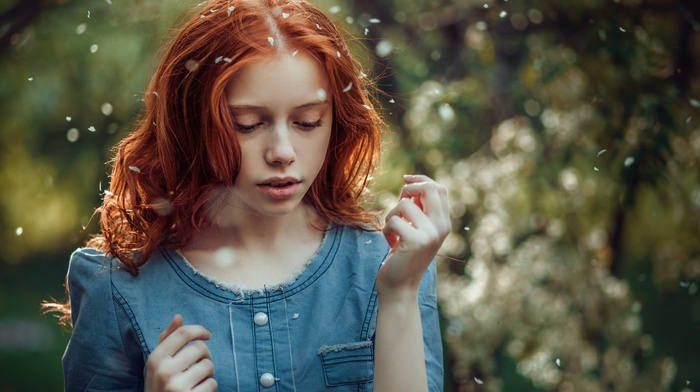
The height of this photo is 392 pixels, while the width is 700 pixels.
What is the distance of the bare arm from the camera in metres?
1.33

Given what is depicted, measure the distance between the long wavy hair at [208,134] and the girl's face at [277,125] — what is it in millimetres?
19

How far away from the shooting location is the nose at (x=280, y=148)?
4.33 feet

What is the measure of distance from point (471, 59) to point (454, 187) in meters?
0.51

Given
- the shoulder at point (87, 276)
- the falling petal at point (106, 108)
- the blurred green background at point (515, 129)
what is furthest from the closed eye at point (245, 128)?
the falling petal at point (106, 108)

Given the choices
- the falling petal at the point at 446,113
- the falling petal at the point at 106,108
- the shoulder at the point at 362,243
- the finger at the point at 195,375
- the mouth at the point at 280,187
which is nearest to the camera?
the finger at the point at 195,375

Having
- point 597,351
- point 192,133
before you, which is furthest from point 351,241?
point 597,351

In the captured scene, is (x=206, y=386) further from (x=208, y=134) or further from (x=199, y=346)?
(x=208, y=134)

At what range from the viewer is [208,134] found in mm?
1374

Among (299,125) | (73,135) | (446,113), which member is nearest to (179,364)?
(299,125)

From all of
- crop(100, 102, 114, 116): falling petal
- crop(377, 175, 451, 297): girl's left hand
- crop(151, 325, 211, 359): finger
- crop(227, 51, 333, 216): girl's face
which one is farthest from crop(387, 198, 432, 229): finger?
crop(100, 102, 114, 116): falling petal

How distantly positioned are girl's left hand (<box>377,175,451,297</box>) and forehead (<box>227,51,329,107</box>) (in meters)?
0.25

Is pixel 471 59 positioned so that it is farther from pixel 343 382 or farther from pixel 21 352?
pixel 21 352

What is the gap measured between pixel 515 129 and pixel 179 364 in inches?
79.8

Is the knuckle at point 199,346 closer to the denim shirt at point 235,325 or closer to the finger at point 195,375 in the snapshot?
the finger at point 195,375
